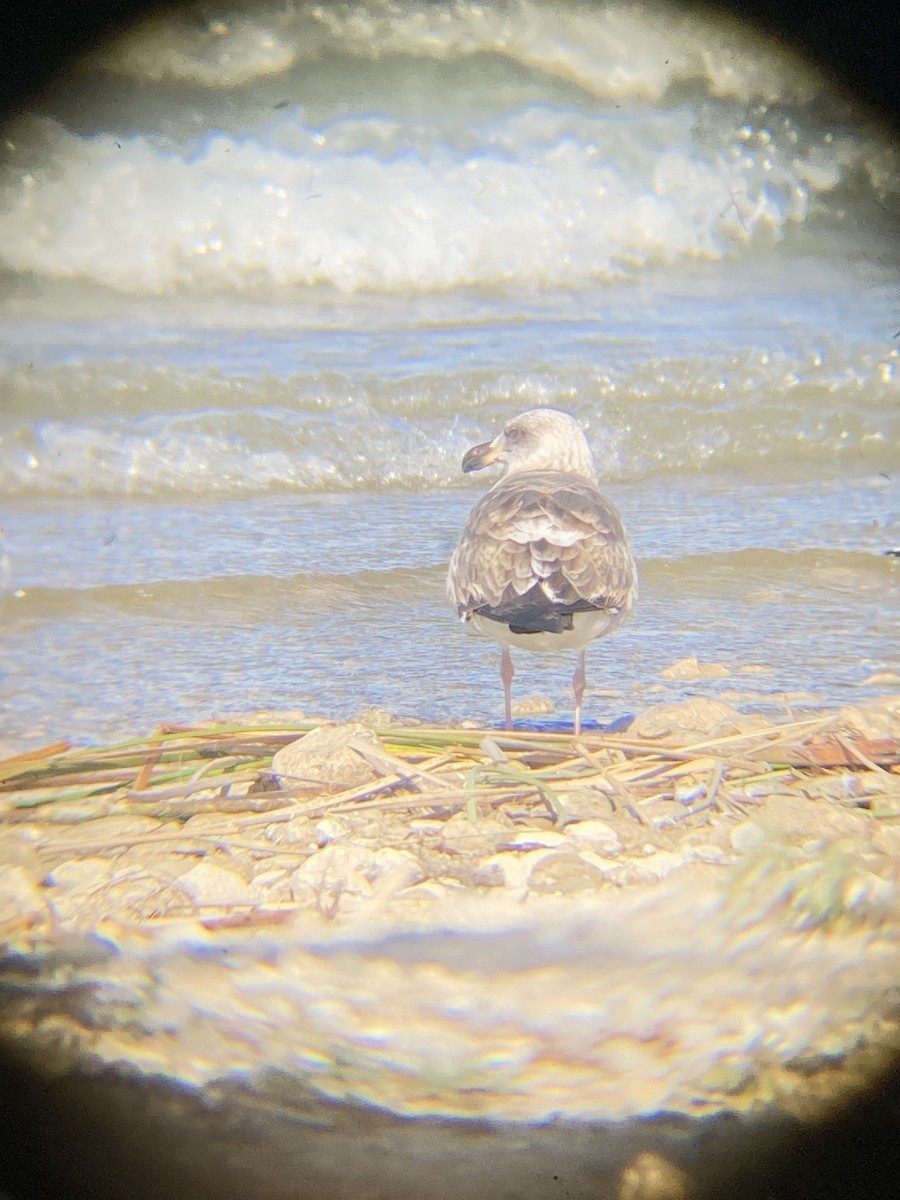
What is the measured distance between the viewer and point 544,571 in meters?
2.30

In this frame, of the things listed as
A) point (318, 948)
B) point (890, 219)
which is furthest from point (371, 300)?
point (318, 948)

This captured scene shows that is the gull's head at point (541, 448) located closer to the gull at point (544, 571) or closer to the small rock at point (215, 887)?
the gull at point (544, 571)

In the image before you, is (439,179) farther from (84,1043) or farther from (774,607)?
(84,1043)

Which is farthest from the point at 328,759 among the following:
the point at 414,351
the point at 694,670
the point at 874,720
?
the point at 414,351

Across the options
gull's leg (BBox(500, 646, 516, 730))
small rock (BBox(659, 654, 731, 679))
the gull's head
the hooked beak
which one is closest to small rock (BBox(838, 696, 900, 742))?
small rock (BBox(659, 654, 731, 679))

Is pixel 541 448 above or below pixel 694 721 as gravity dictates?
above

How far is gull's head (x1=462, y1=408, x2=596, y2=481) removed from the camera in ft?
10.3

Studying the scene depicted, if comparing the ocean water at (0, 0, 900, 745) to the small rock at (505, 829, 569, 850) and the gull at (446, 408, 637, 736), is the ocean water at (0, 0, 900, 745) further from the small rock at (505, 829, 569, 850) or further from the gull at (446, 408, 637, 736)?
the small rock at (505, 829, 569, 850)

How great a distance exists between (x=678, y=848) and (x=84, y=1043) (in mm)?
787

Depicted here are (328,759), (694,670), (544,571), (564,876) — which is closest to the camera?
(564,876)

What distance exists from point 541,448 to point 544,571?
0.93m

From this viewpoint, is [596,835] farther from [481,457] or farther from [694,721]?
[481,457]

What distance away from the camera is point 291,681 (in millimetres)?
2512

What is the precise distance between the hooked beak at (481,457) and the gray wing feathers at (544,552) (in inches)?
20.3
